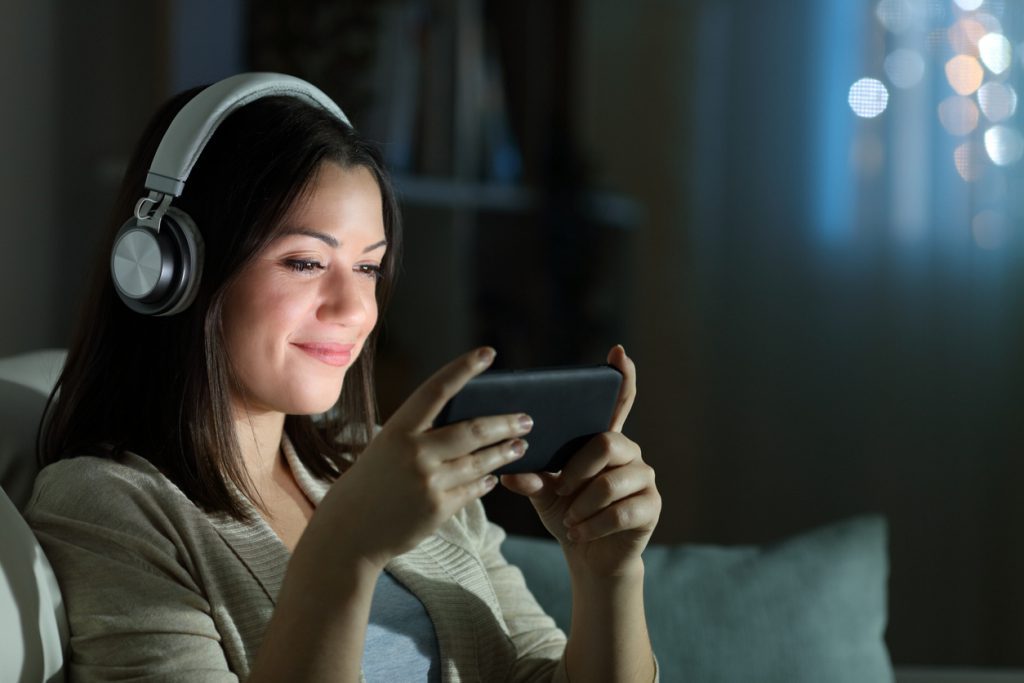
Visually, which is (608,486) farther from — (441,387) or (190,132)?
(190,132)

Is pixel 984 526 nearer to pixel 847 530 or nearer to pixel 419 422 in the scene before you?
pixel 847 530

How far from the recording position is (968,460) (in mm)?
2467

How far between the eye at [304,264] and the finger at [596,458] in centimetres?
28

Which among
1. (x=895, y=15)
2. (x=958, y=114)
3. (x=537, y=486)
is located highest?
(x=895, y=15)

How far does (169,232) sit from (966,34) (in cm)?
203

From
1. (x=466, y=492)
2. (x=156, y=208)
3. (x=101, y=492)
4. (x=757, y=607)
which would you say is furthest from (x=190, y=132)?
(x=757, y=607)

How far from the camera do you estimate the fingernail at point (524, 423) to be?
2.56 ft

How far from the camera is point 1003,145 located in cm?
243

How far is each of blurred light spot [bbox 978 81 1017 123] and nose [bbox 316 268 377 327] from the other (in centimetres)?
188

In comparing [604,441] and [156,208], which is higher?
Answer: [156,208]

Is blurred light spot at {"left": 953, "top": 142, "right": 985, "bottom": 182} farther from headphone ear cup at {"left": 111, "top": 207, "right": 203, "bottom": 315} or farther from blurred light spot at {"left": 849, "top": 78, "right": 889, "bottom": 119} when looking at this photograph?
headphone ear cup at {"left": 111, "top": 207, "right": 203, "bottom": 315}

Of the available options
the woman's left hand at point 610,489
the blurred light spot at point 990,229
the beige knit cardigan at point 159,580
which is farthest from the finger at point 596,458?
the blurred light spot at point 990,229

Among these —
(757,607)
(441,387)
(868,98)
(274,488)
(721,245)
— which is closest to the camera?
(441,387)

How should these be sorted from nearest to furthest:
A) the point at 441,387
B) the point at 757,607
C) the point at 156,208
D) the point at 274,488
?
the point at 441,387
the point at 156,208
the point at 274,488
the point at 757,607
